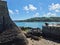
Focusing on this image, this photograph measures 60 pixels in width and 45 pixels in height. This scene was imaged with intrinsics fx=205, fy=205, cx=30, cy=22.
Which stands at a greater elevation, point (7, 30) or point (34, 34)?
point (7, 30)

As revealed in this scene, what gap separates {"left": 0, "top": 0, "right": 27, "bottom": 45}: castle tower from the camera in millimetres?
21234

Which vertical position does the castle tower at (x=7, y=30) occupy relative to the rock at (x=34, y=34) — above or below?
above

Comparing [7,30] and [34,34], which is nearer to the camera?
[7,30]

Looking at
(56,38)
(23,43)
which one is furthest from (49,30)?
(23,43)

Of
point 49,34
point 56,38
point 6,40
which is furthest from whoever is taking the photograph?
point 49,34

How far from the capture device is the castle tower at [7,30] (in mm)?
21234

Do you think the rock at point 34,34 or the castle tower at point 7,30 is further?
the rock at point 34,34

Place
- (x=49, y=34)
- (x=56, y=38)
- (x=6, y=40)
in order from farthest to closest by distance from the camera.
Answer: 1. (x=49, y=34)
2. (x=56, y=38)
3. (x=6, y=40)

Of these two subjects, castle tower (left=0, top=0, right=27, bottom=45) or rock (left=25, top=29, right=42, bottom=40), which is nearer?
castle tower (left=0, top=0, right=27, bottom=45)

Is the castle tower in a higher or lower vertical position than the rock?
higher

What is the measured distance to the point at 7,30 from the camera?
2162cm

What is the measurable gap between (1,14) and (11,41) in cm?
302

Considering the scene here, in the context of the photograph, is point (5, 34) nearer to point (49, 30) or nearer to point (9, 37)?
point (9, 37)

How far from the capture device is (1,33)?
70.6ft
